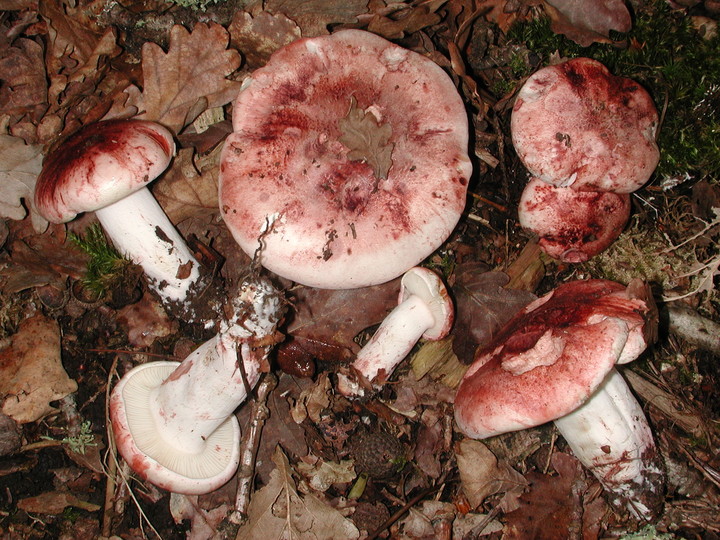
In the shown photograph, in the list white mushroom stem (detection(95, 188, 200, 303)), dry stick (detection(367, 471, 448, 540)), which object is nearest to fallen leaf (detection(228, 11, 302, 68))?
white mushroom stem (detection(95, 188, 200, 303))

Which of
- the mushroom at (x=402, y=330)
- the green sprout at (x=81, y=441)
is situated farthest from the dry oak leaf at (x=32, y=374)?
the mushroom at (x=402, y=330)

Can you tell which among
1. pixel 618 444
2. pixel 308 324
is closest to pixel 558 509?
pixel 618 444

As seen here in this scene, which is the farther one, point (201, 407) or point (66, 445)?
point (66, 445)

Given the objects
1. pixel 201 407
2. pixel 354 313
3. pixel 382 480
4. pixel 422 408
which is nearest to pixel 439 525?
pixel 382 480

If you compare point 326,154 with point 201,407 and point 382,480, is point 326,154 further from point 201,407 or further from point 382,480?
point 382,480

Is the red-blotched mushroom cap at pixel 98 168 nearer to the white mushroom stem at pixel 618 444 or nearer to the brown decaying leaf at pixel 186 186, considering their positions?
the brown decaying leaf at pixel 186 186

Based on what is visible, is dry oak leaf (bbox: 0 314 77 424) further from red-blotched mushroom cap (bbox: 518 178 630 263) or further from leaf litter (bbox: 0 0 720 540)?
red-blotched mushroom cap (bbox: 518 178 630 263)

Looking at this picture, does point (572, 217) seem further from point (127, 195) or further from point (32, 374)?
point (32, 374)
